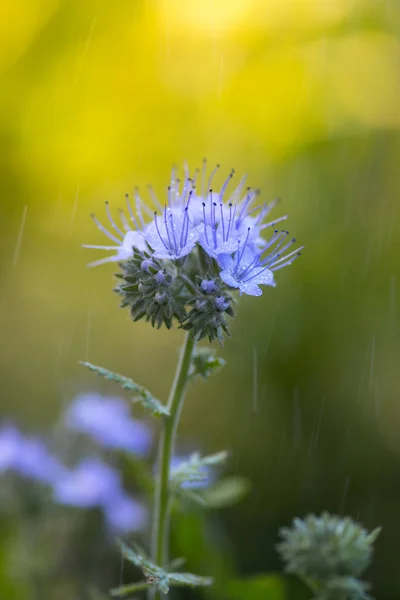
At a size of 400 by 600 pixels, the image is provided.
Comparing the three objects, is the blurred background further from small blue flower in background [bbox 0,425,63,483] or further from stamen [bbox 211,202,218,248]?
stamen [bbox 211,202,218,248]

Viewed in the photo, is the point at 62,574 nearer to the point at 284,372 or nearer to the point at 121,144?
the point at 284,372

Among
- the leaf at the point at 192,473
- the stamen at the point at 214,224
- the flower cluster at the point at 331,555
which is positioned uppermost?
the stamen at the point at 214,224

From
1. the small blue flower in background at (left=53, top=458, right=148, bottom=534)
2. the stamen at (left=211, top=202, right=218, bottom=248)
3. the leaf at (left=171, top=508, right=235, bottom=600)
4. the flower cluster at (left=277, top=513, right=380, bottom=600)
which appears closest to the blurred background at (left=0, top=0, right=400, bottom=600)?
the leaf at (left=171, top=508, right=235, bottom=600)

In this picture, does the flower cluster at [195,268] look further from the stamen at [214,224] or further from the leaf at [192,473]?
the leaf at [192,473]

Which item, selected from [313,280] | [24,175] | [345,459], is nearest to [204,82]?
[24,175]

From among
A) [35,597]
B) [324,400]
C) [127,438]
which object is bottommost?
A: [35,597]

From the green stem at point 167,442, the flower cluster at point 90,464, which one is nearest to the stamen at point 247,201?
the green stem at point 167,442
